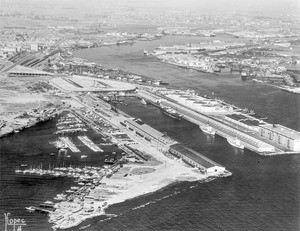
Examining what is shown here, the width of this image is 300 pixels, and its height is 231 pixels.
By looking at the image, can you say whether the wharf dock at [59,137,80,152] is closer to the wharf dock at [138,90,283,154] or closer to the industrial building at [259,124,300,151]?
the wharf dock at [138,90,283,154]

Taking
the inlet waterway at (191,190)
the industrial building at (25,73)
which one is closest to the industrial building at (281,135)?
the inlet waterway at (191,190)

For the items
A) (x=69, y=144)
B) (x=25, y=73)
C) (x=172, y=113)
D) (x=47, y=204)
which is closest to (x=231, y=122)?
(x=172, y=113)

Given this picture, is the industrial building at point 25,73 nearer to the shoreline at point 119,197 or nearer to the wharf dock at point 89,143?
the wharf dock at point 89,143

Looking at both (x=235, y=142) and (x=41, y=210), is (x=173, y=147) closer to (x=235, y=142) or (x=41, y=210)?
(x=235, y=142)

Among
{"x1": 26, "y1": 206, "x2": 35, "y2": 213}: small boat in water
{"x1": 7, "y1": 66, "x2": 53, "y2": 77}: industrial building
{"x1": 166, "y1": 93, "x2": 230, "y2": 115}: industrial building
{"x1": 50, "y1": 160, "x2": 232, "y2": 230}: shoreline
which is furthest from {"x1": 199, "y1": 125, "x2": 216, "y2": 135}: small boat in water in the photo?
{"x1": 7, "y1": 66, "x2": 53, "y2": 77}: industrial building

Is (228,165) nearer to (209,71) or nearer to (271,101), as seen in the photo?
(271,101)

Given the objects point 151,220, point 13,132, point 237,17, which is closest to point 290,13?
point 237,17
